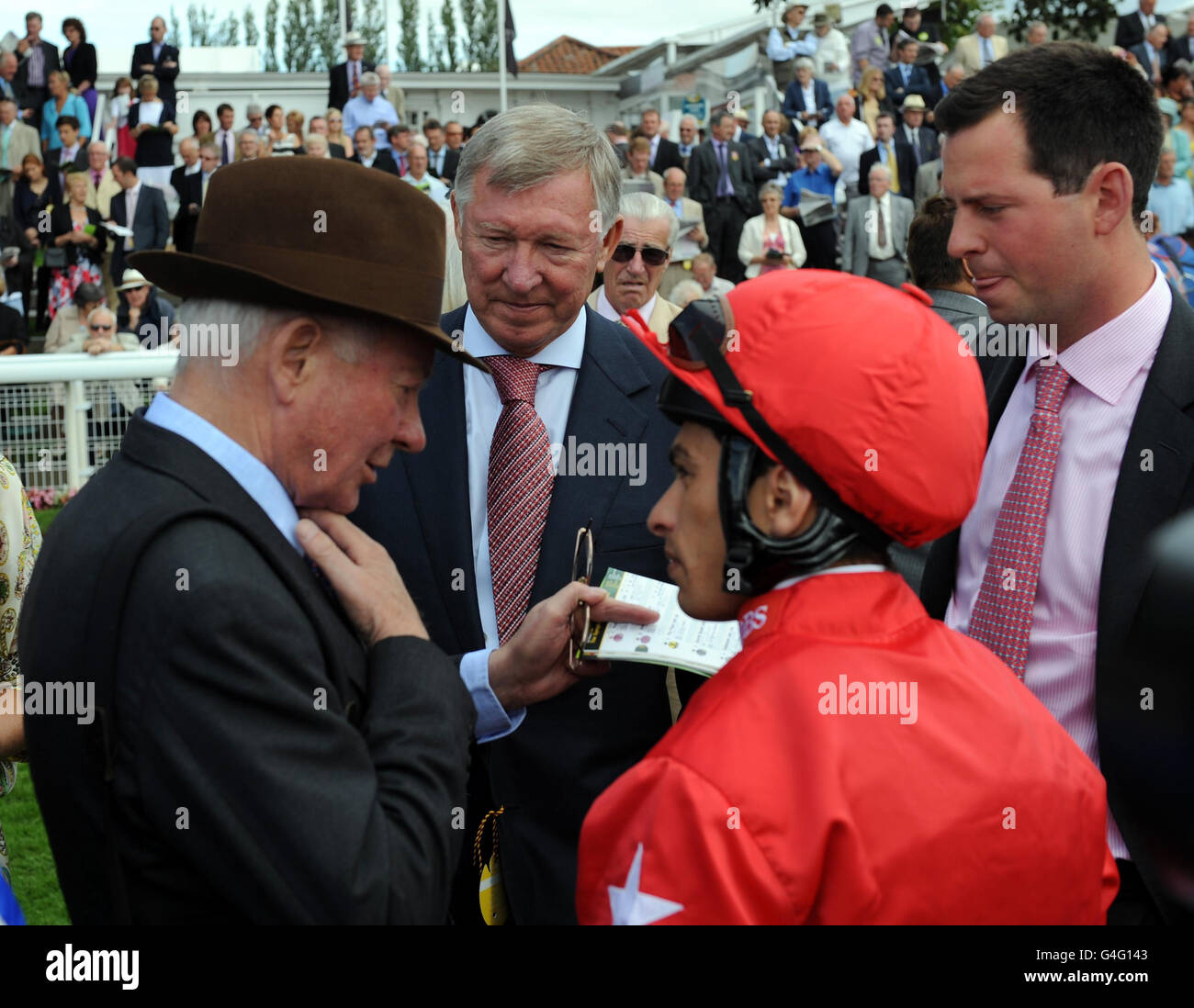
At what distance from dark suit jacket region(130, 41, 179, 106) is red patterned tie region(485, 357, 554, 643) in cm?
1745

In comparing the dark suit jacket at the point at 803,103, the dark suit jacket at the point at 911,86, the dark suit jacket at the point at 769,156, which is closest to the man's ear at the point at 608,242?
the dark suit jacket at the point at 769,156

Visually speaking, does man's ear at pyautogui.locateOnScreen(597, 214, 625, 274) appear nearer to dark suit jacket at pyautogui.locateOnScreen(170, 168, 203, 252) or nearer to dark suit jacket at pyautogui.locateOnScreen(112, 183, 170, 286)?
dark suit jacket at pyautogui.locateOnScreen(170, 168, 203, 252)

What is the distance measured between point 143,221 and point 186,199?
2.04 feet

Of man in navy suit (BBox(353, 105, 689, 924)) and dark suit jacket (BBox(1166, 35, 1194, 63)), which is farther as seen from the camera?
dark suit jacket (BBox(1166, 35, 1194, 63))

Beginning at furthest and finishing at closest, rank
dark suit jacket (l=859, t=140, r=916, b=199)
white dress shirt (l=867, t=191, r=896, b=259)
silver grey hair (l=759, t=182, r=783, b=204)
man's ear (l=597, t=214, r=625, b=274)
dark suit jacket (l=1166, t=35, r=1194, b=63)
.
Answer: dark suit jacket (l=1166, t=35, r=1194, b=63)
dark suit jacket (l=859, t=140, r=916, b=199)
silver grey hair (l=759, t=182, r=783, b=204)
white dress shirt (l=867, t=191, r=896, b=259)
man's ear (l=597, t=214, r=625, b=274)

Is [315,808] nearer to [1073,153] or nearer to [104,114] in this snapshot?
[1073,153]

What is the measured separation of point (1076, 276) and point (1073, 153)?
240 mm

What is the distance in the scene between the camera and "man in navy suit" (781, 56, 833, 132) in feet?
58.3

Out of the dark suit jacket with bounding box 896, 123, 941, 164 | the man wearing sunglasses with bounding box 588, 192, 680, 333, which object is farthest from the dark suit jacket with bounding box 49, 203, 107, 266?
the man wearing sunglasses with bounding box 588, 192, 680, 333

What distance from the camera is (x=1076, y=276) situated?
261 centimetres

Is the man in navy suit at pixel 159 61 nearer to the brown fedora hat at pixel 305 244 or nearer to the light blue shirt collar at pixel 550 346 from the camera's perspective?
the light blue shirt collar at pixel 550 346

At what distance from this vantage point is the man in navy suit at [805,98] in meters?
17.8

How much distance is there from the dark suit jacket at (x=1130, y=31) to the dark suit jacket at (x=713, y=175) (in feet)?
21.4
